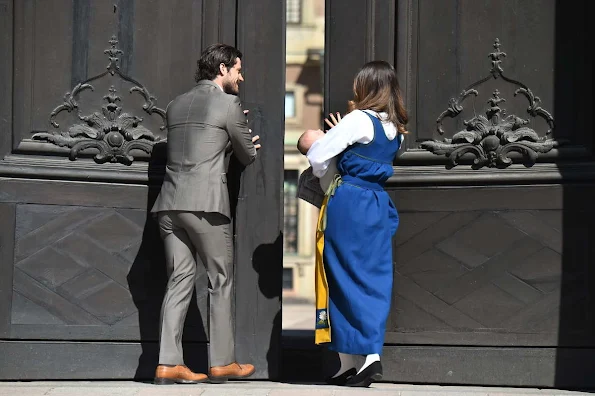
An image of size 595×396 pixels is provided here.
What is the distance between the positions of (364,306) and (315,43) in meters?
22.7

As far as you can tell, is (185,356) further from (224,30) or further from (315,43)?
(315,43)

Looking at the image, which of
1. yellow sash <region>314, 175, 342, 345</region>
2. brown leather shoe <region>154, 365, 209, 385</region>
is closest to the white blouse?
yellow sash <region>314, 175, 342, 345</region>

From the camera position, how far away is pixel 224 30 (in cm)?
696

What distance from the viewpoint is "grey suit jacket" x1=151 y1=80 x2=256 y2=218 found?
254 inches

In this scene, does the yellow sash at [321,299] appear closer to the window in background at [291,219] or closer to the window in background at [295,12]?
the window in background at [291,219]

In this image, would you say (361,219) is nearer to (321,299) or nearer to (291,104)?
(321,299)

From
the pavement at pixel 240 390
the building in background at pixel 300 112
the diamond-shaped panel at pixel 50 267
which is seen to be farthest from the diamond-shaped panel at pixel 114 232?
the building in background at pixel 300 112

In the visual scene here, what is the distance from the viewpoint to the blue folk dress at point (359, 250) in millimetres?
6324

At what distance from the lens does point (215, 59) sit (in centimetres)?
661

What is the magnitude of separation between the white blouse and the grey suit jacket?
0.41 metres

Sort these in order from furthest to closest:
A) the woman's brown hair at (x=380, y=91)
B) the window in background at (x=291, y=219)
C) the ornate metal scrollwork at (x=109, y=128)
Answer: the window in background at (x=291, y=219), the ornate metal scrollwork at (x=109, y=128), the woman's brown hair at (x=380, y=91)

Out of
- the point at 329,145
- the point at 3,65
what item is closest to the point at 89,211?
the point at 3,65

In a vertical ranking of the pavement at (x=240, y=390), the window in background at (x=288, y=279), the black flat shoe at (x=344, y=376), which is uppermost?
the black flat shoe at (x=344, y=376)

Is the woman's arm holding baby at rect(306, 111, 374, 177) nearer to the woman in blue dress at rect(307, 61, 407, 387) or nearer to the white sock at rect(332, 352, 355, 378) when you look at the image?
the woman in blue dress at rect(307, 61, 407, 387)
